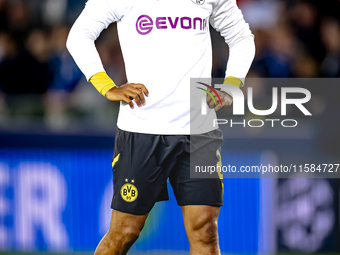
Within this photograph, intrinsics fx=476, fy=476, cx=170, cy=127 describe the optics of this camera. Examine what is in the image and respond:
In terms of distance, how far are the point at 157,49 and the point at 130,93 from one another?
0.25 m

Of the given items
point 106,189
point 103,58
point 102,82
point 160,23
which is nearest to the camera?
point 160,23

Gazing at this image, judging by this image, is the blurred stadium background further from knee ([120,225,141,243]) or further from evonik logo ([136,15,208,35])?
evonik logo ([136,15,208,35])

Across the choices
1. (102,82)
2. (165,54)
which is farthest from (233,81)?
(102,82)

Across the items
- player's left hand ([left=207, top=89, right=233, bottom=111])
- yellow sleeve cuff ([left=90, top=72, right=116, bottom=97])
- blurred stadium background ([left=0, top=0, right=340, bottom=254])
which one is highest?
yellow sleeve cuff ([left=90, top=72, right=116, bottom=97])

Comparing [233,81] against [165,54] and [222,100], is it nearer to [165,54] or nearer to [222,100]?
[222,100]

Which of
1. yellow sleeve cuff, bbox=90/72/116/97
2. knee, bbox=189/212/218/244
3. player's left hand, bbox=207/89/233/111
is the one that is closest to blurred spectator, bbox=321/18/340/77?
player's left hand, bbox=207/89/233/111

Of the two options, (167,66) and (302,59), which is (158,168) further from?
(302,59)

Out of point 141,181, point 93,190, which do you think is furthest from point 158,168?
point 93,190

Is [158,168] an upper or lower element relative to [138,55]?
lower

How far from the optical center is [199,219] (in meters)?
2.36

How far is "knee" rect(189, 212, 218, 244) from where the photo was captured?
7.73ft

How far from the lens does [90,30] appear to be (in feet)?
7.89

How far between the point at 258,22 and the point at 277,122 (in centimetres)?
186

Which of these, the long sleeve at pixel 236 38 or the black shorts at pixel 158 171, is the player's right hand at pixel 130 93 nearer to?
the black shorts at pixel 158 171
